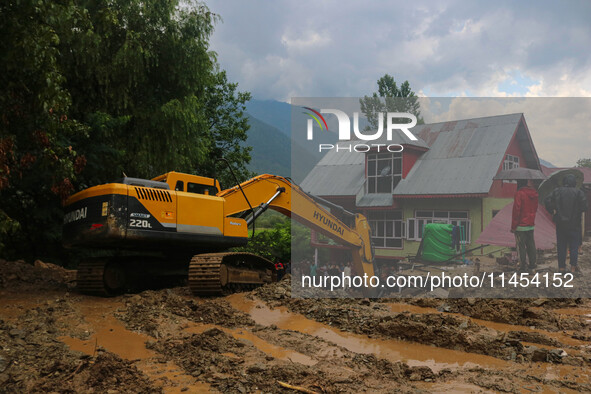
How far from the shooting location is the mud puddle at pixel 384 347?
530cm

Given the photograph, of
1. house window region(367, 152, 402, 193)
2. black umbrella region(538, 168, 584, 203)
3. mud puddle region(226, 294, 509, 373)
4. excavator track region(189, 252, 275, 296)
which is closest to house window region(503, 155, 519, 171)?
black umbrella region(538, 168, 584, 203)

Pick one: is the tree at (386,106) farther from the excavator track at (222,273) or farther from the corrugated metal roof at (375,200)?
the excavator track at (222,273)

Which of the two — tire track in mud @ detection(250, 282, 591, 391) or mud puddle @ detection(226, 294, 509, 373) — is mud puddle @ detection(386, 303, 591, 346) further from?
mud puddle @ detection(226, 294, 509, 373)

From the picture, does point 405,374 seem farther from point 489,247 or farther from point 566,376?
point 489,247

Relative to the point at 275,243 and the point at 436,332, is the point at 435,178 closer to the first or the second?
the point at 436,332

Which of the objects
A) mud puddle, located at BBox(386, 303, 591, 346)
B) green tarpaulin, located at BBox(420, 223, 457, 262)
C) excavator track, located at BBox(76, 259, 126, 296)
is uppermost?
green tarpaulin, located at BBox(420, 223, 457, 262)

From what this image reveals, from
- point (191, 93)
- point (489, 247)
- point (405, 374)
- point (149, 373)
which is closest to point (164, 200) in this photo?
point (149, 373)

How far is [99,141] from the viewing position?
12.9m

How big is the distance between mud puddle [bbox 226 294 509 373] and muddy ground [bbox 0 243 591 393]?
0.05ft

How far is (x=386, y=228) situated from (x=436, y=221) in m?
1.10

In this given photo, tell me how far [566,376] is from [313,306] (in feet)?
12.9

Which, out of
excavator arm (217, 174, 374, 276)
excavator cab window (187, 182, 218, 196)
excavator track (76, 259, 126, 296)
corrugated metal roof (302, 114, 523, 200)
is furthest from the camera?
excavator arm (217, 174, 374, 276)

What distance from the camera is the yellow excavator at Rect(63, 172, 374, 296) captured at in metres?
8.29

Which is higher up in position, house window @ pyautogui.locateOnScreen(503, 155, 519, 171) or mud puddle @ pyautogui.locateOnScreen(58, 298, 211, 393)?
house window @ pyautogui.locateOnScreen(503, 155, 519, 171)
